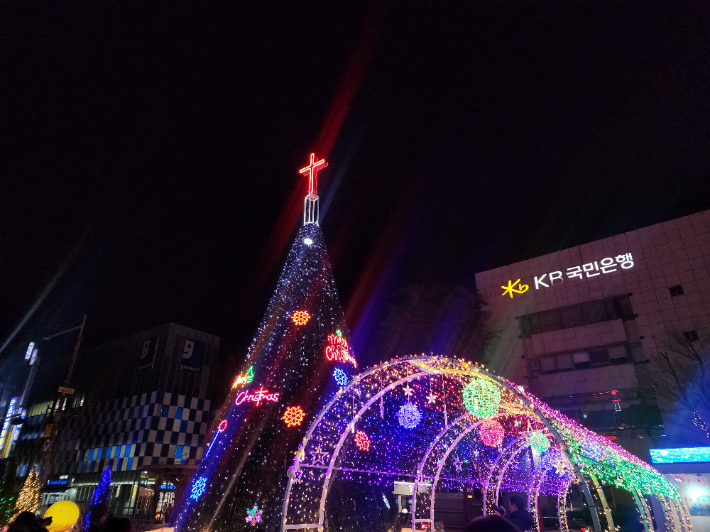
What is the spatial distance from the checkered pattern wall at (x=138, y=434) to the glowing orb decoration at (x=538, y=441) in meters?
33.1

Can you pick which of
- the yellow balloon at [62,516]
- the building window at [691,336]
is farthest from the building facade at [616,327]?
the yellow balloon at [62,516]

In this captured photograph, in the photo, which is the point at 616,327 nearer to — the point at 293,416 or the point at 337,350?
the point at 337,350

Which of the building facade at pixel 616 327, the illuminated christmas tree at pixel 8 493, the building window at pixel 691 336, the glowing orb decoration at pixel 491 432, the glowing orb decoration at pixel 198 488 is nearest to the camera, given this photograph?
the glowing orb decoration at pixel 198 488

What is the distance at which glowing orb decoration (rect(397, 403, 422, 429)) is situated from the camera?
10.2 m

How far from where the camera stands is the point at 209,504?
31.7 feet

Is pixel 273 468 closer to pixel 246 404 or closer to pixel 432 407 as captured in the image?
pixel 246 404

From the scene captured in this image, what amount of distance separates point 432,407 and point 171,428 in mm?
36490

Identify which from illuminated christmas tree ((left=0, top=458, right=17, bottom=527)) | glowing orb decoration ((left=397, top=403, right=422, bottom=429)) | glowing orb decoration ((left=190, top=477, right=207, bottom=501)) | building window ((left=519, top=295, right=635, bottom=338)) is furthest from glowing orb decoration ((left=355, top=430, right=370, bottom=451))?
building window ((left=519, top=295, right=635, bottom=338))

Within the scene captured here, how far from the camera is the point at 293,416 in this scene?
1062 centimetres

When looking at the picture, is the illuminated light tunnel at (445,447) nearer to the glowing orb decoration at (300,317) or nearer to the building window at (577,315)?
the glowing orb decoration at (300,317)

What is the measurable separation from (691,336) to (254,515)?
2860 cm

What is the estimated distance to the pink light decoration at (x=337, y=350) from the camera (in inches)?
452

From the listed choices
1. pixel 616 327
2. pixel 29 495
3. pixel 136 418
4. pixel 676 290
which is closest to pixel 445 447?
pixel 29 495

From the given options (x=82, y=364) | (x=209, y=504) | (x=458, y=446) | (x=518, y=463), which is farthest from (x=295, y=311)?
(x=82, y=364)
